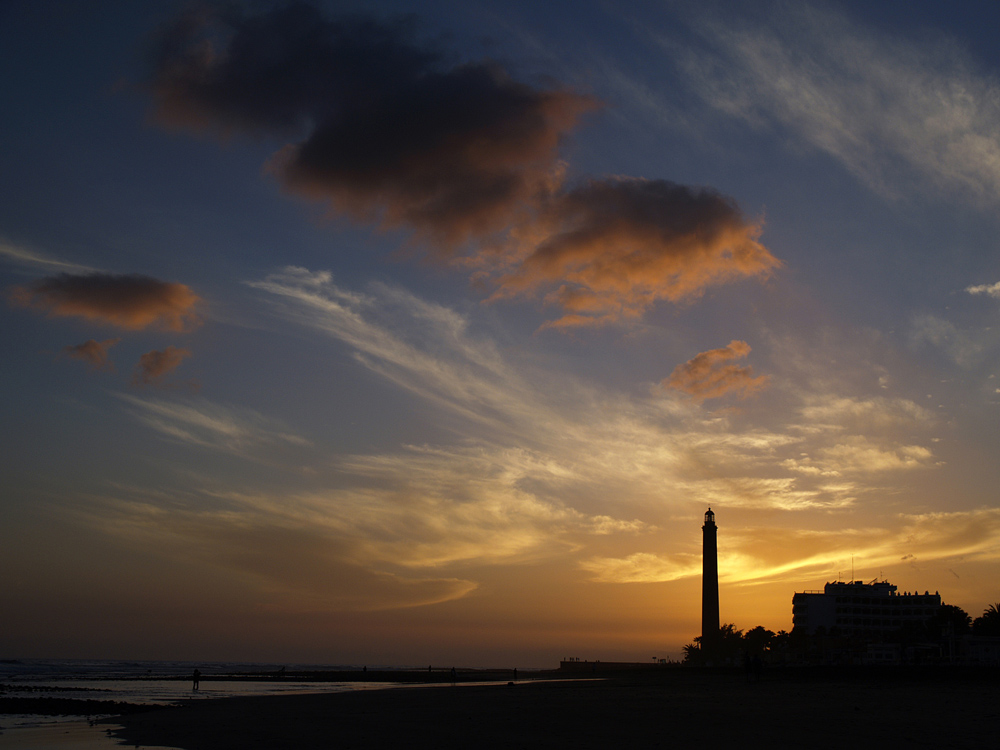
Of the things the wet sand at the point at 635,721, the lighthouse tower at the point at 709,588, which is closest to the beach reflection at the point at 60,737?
the wet sand at the point at 635,721

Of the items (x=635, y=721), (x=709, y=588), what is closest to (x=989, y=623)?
(x=709, y=588)

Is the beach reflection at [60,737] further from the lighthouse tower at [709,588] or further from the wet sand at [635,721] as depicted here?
the lighthouse tower at [709,588]

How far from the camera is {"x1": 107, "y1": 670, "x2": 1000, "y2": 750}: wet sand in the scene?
19.4 metres

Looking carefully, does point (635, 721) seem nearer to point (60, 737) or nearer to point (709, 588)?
point (60, 737)

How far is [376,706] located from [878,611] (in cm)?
13975

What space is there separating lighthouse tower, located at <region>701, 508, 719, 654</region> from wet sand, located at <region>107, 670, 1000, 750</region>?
6406 centimetres

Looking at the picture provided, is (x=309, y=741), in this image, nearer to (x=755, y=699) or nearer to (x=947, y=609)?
(x=755, y=699)

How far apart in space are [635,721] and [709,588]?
279ft

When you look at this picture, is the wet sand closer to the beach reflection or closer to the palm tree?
the beach reflection

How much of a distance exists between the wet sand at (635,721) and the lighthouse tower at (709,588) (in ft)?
210

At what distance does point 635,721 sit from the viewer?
77.0 feet

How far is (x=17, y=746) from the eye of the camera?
24.2 m

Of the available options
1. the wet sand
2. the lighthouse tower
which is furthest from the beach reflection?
the lighthouse tower

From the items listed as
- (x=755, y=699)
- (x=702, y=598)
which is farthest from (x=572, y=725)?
(x=702, y=598)
